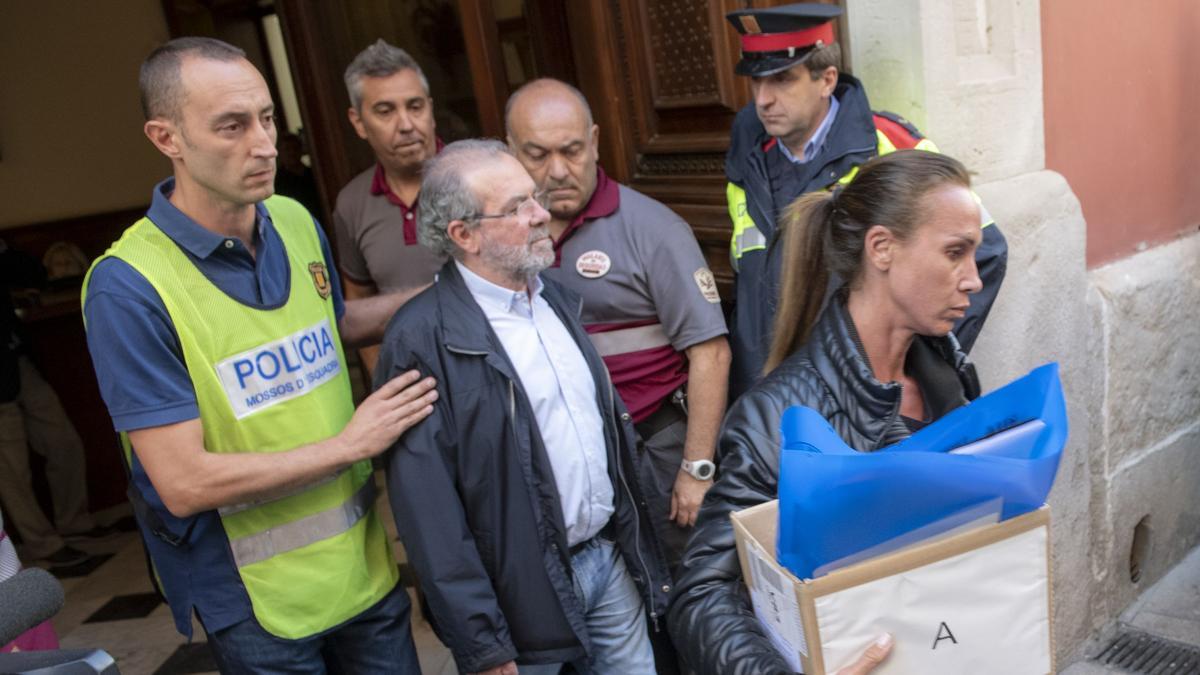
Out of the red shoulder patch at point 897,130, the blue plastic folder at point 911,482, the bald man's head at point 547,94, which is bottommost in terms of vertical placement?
the blue plastic folder at point 911,482

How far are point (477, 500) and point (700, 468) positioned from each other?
0.64 meters

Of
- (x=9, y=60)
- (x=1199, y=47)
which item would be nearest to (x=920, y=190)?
(x=1199, y=47)

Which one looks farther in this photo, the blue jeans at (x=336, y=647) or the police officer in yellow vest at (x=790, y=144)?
the police officer in yellow vest at (x=790, y=144)

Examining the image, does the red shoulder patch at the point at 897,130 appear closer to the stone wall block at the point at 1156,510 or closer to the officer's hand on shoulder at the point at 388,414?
the officer's hand on shoulder at the point at 388,414

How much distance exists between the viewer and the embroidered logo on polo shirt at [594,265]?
102 inches

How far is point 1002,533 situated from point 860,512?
0.69 ft

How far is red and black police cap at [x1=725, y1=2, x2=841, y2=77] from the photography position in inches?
98.8

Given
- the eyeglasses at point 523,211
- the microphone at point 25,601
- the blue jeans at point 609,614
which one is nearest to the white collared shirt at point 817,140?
the eyeglasses at point 523,211

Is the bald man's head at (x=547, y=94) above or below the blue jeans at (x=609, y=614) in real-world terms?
above

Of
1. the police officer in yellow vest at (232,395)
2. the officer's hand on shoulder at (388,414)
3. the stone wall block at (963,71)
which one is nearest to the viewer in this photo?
the police officer in yellow vest at (232,395)

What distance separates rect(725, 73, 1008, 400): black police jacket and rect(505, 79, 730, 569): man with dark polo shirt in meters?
0.14

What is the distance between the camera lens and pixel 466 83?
143 inches

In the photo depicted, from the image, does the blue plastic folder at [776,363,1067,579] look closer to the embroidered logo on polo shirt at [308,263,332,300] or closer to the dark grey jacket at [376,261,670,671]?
the dark grey jacket at [376,261,670,671]

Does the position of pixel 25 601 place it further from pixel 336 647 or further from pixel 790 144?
pixel 790 144
